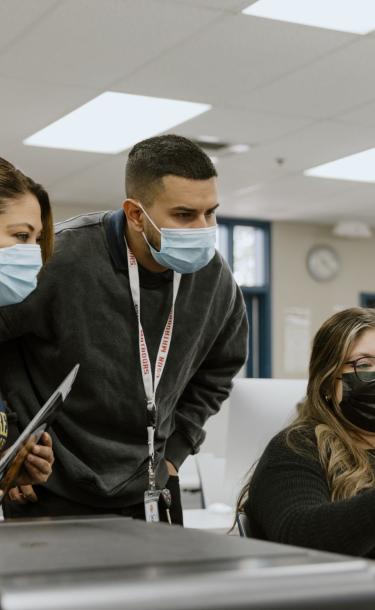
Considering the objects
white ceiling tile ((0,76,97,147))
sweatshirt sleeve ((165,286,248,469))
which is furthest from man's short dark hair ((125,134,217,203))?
white ceiling tile ((0,76,97,147))

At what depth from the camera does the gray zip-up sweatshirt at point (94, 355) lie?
5.61 ft

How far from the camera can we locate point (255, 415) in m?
2.38

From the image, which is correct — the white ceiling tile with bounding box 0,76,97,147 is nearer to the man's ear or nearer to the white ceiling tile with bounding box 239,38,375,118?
the white ceiling tile with bounding box 239,38,375,118

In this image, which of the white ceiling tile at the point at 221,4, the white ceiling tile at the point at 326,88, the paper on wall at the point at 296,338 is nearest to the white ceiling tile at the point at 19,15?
the white ceiling tile at the point at 221,4

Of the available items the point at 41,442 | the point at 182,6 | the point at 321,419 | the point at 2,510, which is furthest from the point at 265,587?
the point at 182,6

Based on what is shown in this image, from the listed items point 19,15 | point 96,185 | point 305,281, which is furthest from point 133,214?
point 305,281

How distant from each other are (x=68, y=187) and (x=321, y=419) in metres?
5.71

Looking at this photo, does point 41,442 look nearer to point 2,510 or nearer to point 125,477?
point 125,477

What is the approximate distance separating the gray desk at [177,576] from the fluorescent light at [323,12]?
11.2 feet

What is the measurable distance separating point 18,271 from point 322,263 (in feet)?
24.3

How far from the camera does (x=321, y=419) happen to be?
66.0 inches

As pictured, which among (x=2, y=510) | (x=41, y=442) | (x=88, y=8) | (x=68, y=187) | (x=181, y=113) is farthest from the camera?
(x=68, y=187)

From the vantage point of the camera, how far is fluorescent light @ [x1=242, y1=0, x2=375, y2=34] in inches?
150

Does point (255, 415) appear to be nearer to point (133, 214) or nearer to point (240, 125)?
point (133, 214)
